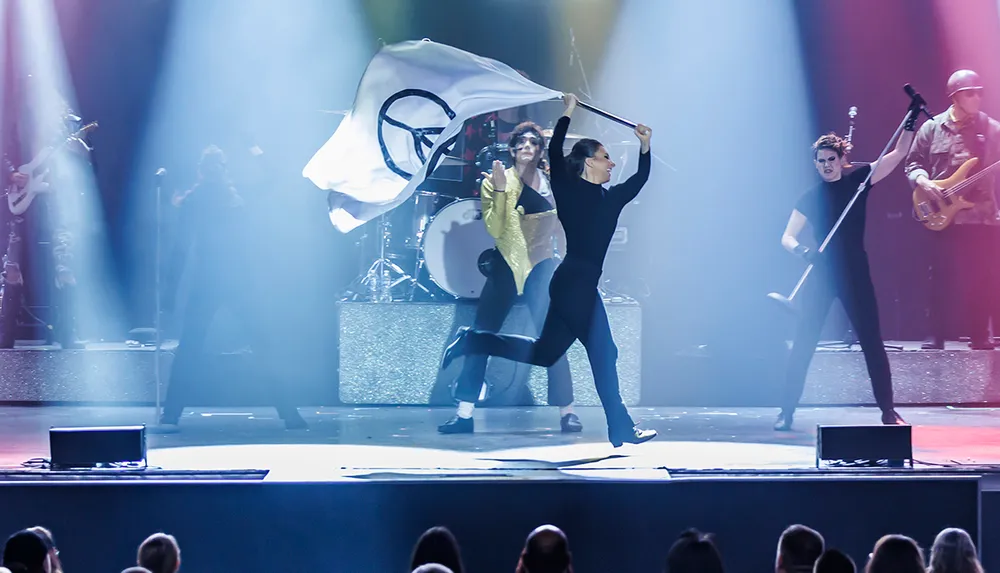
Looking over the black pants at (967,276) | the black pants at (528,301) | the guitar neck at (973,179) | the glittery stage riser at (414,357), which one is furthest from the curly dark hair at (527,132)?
the black pants at (967,276)

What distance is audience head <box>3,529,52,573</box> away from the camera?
402 cm

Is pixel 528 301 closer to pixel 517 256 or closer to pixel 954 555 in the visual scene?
pixel 517 256

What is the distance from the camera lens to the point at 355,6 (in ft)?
35.7

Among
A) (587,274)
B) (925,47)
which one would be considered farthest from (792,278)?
(587,274)

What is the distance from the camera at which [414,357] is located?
9.36m

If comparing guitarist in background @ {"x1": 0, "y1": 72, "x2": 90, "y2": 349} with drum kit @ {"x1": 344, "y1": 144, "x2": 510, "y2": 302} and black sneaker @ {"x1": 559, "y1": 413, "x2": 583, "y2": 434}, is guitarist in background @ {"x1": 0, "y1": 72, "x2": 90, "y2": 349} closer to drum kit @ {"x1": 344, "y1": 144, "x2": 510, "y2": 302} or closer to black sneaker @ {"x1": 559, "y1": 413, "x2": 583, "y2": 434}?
drum kit @ {"x1": 344, "y1": 144, "x2": 510, "y2": 302}

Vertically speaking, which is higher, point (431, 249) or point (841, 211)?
point (841, 211)

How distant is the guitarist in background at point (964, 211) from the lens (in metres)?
9.75

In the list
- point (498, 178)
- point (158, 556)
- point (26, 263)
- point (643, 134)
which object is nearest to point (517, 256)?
point (498, 178)

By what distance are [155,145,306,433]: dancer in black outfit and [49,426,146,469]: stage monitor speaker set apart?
67.6 inches

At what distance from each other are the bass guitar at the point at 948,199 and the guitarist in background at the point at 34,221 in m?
6.60

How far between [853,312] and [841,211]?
63 cm

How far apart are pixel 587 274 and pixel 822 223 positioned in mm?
1922

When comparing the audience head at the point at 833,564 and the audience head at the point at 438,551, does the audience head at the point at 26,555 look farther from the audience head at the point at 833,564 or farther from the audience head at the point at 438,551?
the audience head at the point at 833,564
